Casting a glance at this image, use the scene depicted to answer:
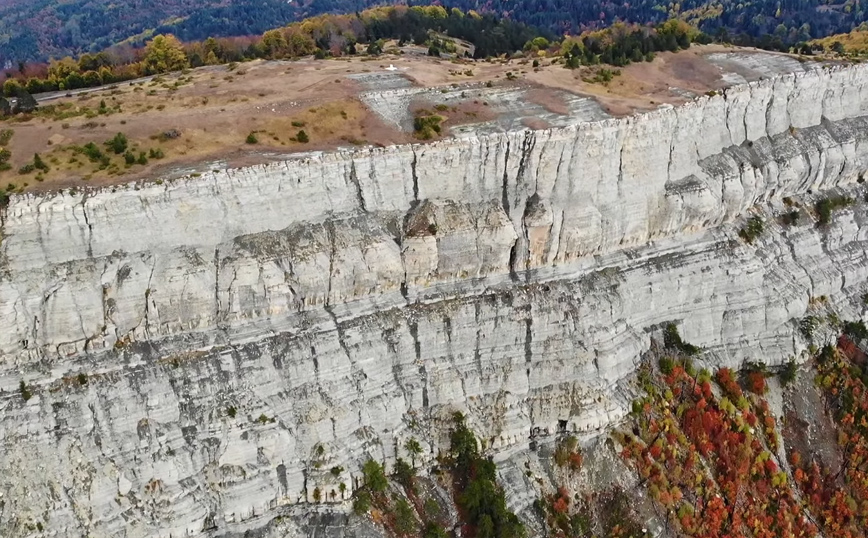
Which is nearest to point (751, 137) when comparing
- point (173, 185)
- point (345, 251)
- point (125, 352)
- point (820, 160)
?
point (820, 160)

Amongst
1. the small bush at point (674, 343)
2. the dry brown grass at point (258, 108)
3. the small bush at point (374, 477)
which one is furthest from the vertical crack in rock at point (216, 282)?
the small bush at point (674, 343)

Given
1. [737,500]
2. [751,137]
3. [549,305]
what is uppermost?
[751,137]

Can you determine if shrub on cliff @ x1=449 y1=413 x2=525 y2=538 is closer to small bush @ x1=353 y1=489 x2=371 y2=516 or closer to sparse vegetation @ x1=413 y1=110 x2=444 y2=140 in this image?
small bush @ x1=353 y1=489 x2=371 y2=516

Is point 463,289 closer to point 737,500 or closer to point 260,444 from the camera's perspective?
point 260,444

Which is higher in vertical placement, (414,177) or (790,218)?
(414,177)

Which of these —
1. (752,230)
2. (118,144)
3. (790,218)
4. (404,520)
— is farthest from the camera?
(790,218)

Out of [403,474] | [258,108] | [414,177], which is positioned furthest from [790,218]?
[258,108]

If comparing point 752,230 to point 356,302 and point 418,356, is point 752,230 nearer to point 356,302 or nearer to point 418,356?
point 418,356
